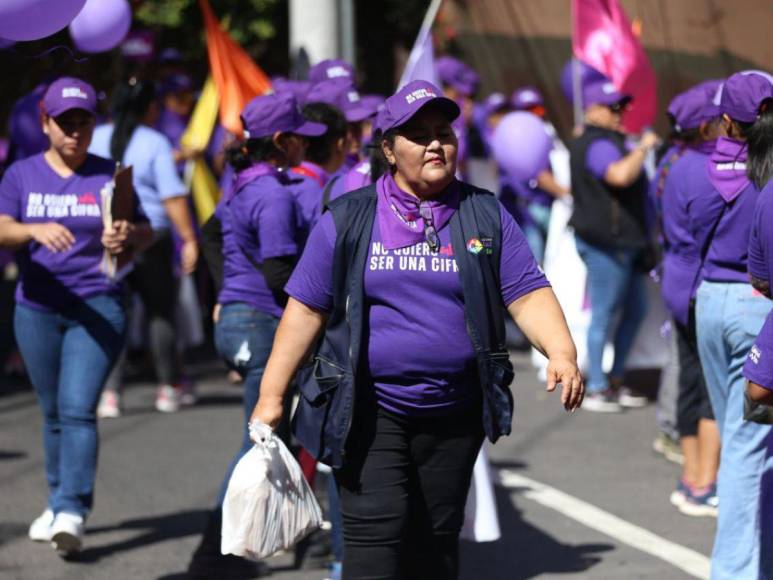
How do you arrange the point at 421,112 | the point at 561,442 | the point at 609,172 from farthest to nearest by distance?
the point at 609,172
the point at 561,442
the point at 421,112

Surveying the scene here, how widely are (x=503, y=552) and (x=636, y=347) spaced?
4078mm

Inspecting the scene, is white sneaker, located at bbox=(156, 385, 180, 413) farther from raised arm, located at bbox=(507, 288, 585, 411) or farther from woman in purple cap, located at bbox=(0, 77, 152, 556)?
raised arm, located at bbox=(507, 288, 585, 411)

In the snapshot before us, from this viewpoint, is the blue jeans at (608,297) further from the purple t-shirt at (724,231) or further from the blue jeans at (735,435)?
the blue jeans at (735,435)

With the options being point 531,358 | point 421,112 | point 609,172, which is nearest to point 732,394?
point 421,112

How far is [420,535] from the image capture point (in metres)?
4.58

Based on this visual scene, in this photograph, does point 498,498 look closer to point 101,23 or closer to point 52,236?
point 52,236

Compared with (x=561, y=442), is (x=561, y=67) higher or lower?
higher

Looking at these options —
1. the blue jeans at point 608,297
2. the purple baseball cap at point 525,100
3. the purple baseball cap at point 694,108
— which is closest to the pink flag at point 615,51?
the blue jeans at point 608,297

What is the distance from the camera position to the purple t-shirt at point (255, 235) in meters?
5.66

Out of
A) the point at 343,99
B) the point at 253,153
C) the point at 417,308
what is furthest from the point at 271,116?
the point at 417,308

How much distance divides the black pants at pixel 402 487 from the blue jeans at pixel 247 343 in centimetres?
A: 145

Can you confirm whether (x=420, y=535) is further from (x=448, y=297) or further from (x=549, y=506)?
(x=549, y=506)

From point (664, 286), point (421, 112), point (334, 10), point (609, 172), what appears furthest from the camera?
point (334, 10)

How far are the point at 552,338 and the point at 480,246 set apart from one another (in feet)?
1.13
